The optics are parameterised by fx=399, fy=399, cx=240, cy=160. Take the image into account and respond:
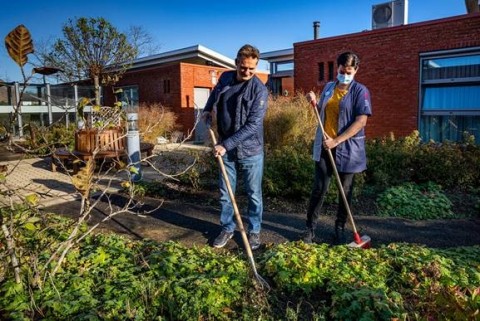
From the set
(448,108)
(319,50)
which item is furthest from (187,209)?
(319,50)

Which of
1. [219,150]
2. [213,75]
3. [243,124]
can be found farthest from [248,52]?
[213,75]

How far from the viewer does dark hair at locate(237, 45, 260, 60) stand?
3.65 meters

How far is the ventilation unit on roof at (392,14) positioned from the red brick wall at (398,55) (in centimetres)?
84

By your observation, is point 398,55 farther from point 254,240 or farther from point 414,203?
point 254,240

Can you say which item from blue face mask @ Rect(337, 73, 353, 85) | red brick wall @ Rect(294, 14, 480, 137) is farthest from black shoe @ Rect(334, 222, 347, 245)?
red brick wall @ Rect(294, 14, 480, 137)

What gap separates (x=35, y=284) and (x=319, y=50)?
47.1 feet

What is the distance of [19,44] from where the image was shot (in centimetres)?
171

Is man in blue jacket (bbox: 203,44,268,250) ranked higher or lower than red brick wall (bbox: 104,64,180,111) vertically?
lower

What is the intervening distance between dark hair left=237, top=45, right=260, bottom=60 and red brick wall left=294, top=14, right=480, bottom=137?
9830 millimetres

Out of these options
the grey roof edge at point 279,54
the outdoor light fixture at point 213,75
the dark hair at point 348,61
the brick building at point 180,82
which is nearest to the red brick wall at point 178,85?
the brick building at point 180,82

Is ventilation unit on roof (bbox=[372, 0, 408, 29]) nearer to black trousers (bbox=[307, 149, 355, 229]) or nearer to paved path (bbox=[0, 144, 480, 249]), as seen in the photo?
paved path (bbox=[0, 144, 480, 249])

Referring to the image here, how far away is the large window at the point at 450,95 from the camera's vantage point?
1098cm

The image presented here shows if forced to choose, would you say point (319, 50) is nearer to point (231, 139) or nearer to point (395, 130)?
point (395, 130)

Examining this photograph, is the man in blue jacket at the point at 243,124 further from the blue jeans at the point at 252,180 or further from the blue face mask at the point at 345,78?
the blue face mask at the point at 345,78
